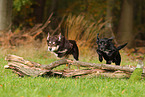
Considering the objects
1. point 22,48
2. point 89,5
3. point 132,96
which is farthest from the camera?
point 89,5

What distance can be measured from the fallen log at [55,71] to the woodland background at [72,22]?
19.6 feet

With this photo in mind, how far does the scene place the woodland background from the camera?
13367mm

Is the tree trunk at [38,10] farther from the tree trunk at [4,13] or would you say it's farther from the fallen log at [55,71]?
the fallen log at [55,71]

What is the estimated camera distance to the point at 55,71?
6.96m

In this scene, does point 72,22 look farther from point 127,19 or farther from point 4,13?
point 127,19

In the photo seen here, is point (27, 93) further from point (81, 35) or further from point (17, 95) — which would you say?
point (81, 35)

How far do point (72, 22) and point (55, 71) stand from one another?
6750 mm

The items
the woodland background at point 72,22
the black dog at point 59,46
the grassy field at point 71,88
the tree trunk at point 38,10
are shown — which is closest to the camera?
the grassy field at point 71,88

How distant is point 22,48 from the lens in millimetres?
13133

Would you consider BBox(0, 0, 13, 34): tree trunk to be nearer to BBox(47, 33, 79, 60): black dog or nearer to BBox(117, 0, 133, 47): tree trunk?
BBox(47, 33, 79, 60): black dog

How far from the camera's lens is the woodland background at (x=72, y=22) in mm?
13367

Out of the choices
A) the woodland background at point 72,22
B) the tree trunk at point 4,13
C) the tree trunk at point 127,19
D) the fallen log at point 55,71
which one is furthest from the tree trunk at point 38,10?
the fallen log at point 55,71

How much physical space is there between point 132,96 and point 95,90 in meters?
0.87

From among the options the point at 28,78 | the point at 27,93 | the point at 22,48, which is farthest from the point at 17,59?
the point at 22,48
